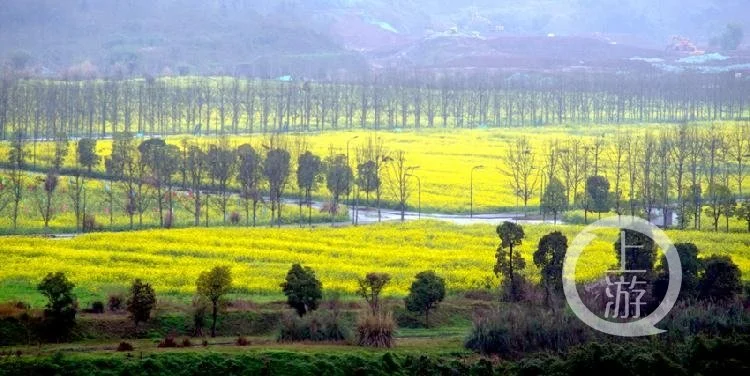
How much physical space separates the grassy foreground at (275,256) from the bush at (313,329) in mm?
6891

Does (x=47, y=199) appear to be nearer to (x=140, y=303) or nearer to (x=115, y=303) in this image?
(x=115, y=303)

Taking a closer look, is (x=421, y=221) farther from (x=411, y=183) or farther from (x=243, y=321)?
(x=243, y=321)

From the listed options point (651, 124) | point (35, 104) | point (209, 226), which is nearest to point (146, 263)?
point (209, 226)

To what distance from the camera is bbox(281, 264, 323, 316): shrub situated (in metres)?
43.4

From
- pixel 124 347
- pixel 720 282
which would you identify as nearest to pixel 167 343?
pixel 124 347

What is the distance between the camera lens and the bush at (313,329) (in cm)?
4084

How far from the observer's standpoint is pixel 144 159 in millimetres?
78125

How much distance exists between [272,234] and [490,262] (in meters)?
13.1

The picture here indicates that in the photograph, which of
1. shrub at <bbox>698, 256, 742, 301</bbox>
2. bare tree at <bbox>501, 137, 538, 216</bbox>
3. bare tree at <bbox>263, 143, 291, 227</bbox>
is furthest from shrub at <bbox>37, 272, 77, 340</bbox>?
bare tree at <bbox>501, 137, 538, 216</bbox>

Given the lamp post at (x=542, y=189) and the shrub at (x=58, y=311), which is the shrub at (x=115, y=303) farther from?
the lamp post at (x=542, y=189)

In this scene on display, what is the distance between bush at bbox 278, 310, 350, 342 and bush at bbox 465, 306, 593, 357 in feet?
14.5

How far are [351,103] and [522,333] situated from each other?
91652mm

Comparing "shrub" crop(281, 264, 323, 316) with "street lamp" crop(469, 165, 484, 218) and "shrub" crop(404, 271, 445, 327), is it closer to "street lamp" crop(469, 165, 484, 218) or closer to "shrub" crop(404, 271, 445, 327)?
"shrub" crop(404, 271, 445, 327)

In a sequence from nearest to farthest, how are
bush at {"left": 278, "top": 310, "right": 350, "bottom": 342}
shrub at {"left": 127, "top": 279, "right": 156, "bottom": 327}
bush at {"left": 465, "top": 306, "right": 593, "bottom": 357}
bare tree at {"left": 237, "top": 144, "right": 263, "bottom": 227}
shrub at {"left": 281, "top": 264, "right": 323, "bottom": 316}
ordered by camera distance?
bush at {"left": 465, "top": 306, "right": 593, "bottom": 357} < shrub at {"left": 127, "top": 279, "right": 156, "bottom": 327} < bush at {"left": 278, "top": 310, "right": 350, "bottom": 342} < shrub at {"left": 281, "top": 264, "right": 323, "bottom": 316} < bare tree at {"left": 237, "top": 144, "right": 263, "bottom": 227}
